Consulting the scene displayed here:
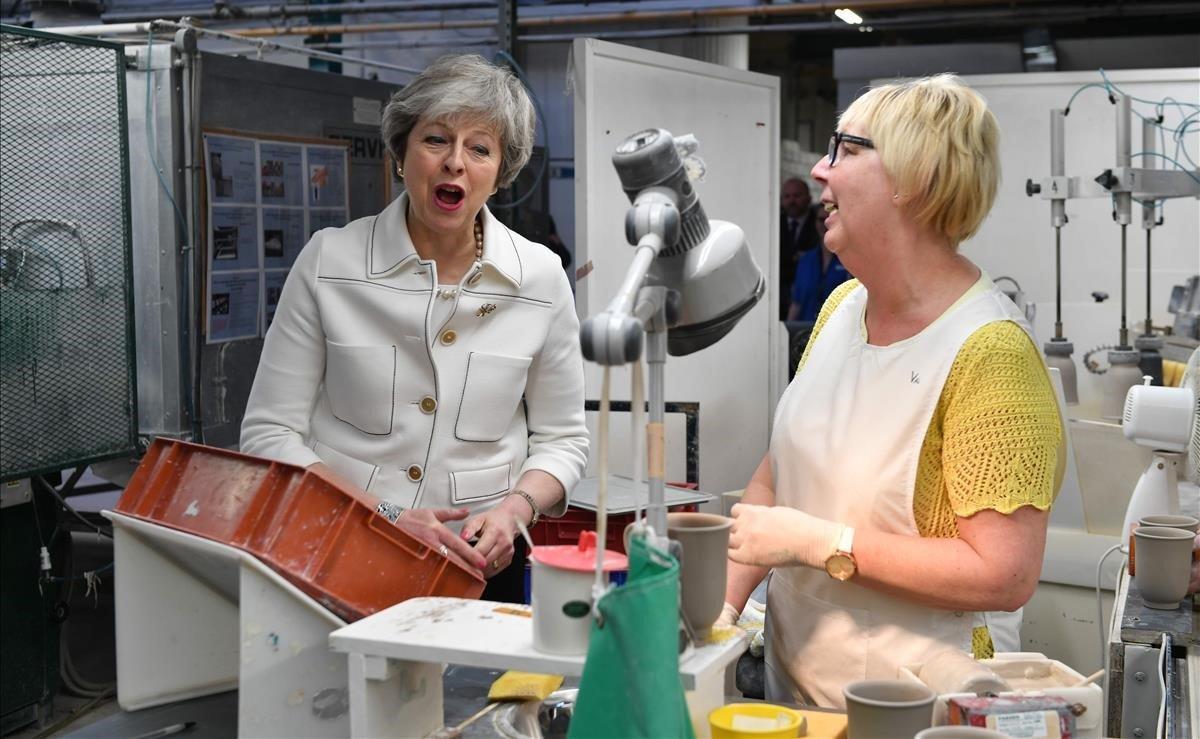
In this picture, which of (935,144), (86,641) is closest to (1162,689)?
(935,144)

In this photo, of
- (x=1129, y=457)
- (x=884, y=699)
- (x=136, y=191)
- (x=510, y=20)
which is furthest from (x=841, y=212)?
(x=510, y=20)

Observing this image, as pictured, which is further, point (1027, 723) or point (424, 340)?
point (424, 340)

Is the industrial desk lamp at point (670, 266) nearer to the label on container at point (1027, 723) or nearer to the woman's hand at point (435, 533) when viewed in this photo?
the label on container at point (1027, 723)

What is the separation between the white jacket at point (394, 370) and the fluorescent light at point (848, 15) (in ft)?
14.3

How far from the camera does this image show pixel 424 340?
200 cm

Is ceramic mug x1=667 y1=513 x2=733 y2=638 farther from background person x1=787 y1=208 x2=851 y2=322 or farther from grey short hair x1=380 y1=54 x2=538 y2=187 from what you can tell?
background person x1=787 y1=208 x2=851 y2=322

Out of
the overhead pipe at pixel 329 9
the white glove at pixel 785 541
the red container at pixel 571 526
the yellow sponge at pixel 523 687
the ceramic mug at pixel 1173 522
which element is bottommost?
the red container at pixel 571 526

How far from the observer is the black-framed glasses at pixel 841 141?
5.29 ft

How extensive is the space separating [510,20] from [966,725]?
14.9ft

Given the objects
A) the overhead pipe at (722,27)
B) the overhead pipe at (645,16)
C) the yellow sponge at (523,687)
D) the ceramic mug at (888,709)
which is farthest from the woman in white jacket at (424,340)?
the overhead pipe at (645,16)

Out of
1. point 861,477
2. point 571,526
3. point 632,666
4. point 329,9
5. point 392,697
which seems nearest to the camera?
point 632,666

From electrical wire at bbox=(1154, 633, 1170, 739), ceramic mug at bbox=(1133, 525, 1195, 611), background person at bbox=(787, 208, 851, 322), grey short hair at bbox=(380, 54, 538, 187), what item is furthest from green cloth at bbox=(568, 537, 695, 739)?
background person at bbox=(787, 208, 851, 322)

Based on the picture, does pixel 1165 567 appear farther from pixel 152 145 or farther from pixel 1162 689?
pixel 152 145

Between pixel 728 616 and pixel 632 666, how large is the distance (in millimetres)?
454
